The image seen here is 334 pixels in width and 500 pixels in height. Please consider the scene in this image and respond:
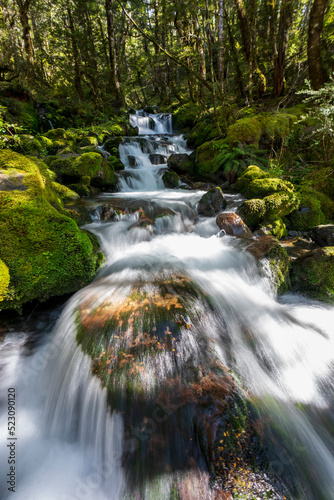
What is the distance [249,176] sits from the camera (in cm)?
737

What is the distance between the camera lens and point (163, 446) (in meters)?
1.79

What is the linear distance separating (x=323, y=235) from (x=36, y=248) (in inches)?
232

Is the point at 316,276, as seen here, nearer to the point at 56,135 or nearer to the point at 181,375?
the point at 181,375

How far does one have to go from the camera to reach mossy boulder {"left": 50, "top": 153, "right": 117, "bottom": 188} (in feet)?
23.8

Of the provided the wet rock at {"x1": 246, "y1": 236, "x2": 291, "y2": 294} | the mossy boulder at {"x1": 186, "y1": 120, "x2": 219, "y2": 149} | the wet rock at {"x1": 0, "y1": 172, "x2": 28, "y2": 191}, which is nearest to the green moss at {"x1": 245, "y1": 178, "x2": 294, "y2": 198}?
the wet rock at {"x1": 246, "y1": 236, "x2": 291, "y2": 294}

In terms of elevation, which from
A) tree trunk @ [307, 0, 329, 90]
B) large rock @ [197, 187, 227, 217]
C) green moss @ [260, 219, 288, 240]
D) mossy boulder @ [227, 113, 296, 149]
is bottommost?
green moss @ [260, 219, 288, 240]

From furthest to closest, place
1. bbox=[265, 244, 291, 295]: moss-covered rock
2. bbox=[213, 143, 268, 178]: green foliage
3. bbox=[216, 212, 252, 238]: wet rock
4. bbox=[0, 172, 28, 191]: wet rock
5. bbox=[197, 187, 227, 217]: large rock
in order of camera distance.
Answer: bbox=[213, 143, 268, 178]: green foliage < bbox=[197, 187, 227, 217]: large rock < bbox=[216, 212, 252, 238]: wet rock < bbox=[265, 244, 291, 295]: moss-covered rock < bbox=[0, 172, 28, 191]: wet rock

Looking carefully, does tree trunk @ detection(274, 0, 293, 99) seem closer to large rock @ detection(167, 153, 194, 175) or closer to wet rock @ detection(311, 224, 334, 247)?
large rock @ detection(167, 153, 194, 175)

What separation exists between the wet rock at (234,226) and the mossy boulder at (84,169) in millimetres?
4875

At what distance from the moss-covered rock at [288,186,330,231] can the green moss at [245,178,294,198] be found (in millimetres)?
507

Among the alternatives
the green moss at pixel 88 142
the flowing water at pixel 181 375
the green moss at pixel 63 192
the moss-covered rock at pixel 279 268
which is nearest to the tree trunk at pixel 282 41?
the green moss at pixel 88 142

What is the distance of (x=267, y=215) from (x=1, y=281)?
5781 millimetres

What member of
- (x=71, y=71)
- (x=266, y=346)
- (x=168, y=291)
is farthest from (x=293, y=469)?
(x=71, y=71)

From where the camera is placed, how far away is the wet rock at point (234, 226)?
5.48m
